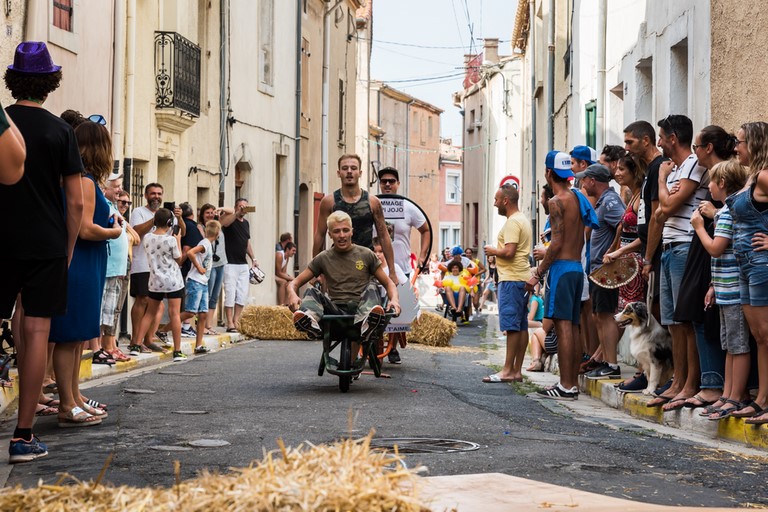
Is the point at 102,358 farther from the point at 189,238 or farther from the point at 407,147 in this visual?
the point at 407,147

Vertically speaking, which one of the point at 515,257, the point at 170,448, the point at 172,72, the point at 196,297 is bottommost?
the point at 170,448

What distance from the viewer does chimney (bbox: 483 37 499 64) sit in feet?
201

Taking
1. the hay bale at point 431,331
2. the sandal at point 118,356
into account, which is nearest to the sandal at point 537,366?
the sandal at point 118,356

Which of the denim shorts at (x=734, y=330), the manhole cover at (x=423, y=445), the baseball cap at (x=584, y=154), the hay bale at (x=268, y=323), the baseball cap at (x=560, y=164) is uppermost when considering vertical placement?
the baseball cap at (x=584, y=154)

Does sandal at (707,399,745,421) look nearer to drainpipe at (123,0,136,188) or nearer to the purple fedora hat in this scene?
the purple fedora hat

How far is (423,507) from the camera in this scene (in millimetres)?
3053

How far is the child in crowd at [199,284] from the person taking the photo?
15.2m

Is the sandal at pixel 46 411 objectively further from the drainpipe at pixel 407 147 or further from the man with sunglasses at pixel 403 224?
the drainpipe at pixel 407 147

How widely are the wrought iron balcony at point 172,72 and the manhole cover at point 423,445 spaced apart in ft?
44.3

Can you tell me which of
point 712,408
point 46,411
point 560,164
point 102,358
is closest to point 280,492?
point 46,411

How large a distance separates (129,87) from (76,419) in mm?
11228

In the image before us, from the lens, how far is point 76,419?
7.56 metres

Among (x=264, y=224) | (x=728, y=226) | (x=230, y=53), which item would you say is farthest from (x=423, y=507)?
(x=264, y=224)

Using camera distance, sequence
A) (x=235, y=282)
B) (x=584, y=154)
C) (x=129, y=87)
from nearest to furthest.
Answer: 1. (x=584, y=154)
2. (x=129, y=87)
3. (x=235, y=282)
